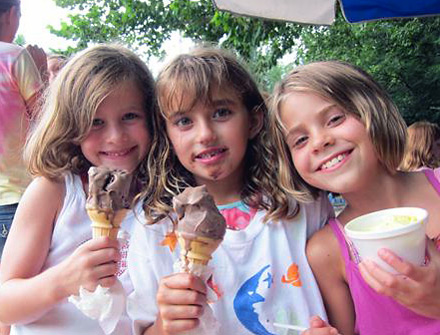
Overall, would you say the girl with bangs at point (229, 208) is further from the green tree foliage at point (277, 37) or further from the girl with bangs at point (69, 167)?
the green tree foliage at point (277, 37)

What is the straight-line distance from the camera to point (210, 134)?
196cm

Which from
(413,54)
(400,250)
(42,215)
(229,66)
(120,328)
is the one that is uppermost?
(413,54)

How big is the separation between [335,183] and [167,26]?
843 centimetres

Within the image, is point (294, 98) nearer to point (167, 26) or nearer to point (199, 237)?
point (199, 237)

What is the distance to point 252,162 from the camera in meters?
2.29

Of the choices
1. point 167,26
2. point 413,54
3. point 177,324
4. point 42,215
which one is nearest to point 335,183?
point 177,324

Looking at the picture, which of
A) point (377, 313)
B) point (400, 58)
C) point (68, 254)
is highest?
point (400, 58)

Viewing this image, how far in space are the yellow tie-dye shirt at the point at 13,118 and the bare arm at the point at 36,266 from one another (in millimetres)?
918

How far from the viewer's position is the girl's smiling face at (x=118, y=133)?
6.84ft

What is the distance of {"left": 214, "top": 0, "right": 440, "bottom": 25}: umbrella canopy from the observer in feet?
12.3

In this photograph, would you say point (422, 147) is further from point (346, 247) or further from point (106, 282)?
point (106, 282)

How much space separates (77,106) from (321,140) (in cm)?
108

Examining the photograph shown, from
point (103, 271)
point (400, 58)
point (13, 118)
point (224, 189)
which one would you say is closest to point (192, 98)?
point (224, 189)

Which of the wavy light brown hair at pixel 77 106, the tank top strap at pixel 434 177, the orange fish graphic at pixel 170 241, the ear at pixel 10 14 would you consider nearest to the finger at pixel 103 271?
the orange fish graphic at pixel 170 241
